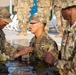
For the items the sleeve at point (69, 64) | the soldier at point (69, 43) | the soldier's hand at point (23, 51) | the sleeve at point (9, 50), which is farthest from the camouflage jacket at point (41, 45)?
the sleeve at point (69, 64)

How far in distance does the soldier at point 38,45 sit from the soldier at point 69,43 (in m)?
1.86

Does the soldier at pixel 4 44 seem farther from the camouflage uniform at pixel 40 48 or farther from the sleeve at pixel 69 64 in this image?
the sleeve at pixel 69 64

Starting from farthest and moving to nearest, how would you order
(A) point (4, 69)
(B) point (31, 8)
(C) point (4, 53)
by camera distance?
1. (B) point (31, 8)
2. (C) point (4, 53)
3. (A) point (4, 69)

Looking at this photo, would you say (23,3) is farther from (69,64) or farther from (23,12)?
(69,64)

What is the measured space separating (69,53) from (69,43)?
0.16 meters

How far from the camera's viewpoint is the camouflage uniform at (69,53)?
513 centimetres

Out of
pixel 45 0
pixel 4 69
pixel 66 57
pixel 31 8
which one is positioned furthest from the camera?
pixel 31 8

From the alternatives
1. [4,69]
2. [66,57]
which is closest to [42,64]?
[4,69]

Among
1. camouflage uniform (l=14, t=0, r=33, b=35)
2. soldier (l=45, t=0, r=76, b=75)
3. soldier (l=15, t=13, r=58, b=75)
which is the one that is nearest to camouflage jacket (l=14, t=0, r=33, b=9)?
camouflage uniform (l=14, t=0, r=33, b=35)

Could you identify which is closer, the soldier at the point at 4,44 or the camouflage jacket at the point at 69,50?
the camouflage jacket at the point at 69,50

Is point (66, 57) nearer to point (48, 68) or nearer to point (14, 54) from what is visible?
point (48, 68)

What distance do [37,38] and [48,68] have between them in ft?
2.78

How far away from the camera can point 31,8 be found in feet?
43.0

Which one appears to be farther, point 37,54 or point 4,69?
point 37,54
